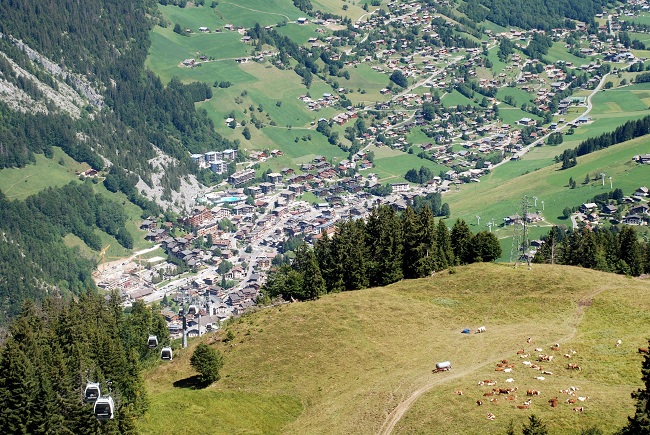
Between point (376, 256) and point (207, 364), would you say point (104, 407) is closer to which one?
point (207, 364)

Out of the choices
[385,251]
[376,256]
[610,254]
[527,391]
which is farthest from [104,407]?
[610,254]

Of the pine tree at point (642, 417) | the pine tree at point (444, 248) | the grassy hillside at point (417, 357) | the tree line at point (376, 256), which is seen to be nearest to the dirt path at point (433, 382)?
the grassy hillside at point (417, 357)

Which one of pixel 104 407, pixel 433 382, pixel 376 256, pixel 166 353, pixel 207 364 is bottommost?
pixel 433 382

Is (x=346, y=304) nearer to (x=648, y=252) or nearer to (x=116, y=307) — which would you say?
(x=116, y=307)

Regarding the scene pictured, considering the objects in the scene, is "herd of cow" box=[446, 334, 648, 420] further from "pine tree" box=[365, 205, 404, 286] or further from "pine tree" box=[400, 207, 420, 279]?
"pine tree" box=[400, 207, 420, 279]

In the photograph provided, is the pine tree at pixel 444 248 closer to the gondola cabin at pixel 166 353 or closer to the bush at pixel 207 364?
the bush at pixel 207 364

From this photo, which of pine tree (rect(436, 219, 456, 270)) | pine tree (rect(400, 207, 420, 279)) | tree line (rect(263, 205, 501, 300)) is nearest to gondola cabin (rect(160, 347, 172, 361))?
tree line (rect(263, 205, 501, 300))

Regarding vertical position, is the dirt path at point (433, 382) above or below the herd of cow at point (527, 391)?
below
